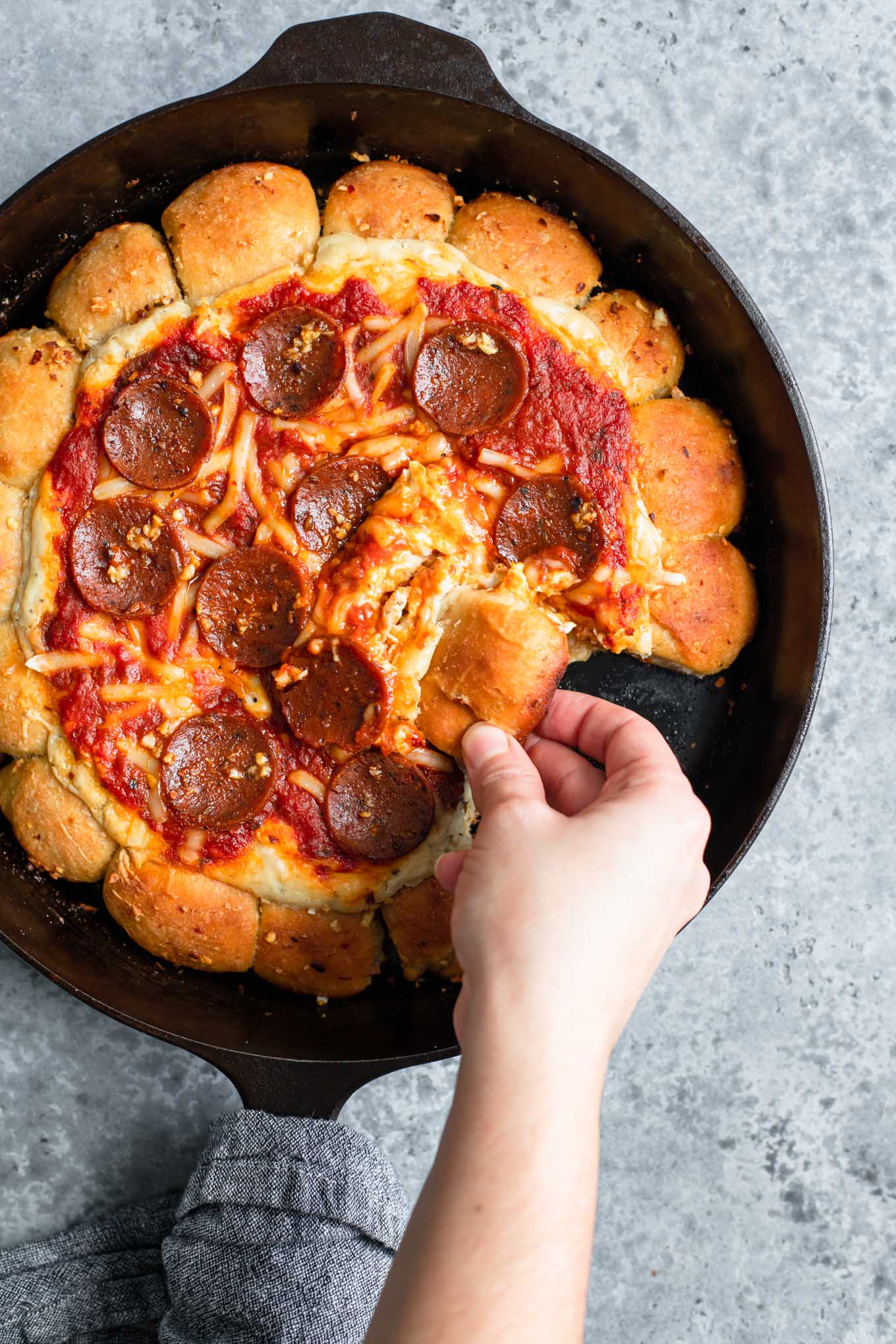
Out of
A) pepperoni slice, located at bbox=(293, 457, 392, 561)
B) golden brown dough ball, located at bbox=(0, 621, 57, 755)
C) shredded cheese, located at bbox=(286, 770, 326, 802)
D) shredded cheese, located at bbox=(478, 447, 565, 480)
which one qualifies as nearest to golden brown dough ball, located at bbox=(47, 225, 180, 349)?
pepperoni slice, located at bbox=(293, 457, 392, 561)

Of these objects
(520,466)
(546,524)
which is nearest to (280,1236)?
(546,524)

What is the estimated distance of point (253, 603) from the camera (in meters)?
4.01

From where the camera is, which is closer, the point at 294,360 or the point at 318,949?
the point at 294,360

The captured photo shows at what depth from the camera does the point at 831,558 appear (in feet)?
13.6

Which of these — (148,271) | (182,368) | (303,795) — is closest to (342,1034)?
(303,795)

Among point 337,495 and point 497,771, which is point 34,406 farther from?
point 497,771

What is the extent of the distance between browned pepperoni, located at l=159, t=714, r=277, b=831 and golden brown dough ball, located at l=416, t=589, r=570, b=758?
2.16ft

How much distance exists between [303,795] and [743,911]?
6.46 ft

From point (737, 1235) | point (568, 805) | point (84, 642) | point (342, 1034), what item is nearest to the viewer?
point (568, 805)

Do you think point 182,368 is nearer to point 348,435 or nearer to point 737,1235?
point 348,435

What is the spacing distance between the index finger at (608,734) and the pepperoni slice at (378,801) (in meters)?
0.51

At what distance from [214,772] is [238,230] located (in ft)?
6.64

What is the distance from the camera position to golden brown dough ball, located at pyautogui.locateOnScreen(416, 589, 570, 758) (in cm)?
379

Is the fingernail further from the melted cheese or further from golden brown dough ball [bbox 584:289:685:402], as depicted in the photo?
golden brown dough ball [bbox 584:289:685:402]
